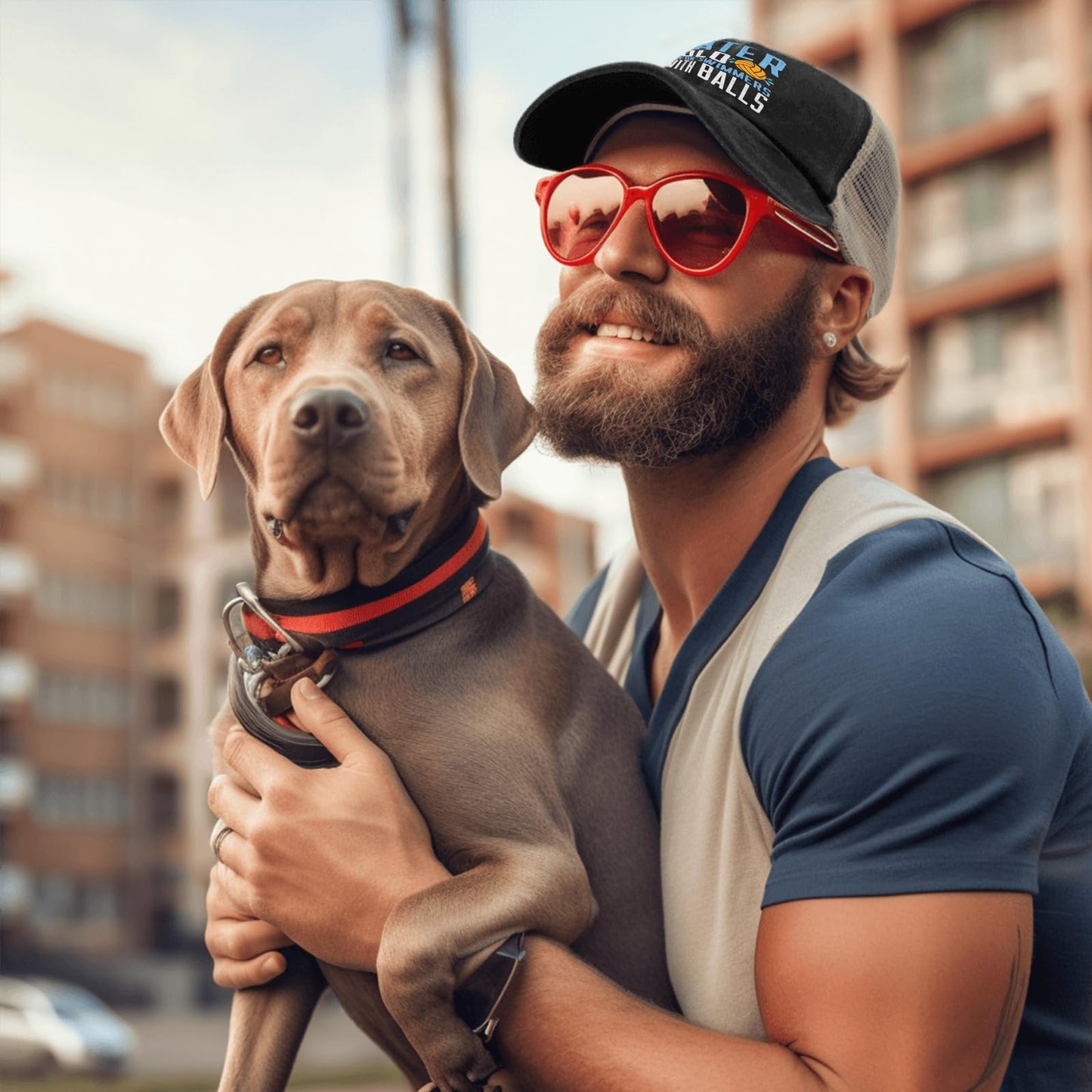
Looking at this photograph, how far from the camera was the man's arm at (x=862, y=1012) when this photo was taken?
2076mm

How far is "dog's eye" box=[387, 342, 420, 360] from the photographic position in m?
2.99

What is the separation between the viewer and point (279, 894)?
2586mm

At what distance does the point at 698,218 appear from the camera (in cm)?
292

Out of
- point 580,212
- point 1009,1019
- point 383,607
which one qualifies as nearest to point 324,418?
point 383,607

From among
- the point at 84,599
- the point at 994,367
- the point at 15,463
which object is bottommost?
the point at 84,599

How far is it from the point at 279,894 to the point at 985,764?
1256 millimetres

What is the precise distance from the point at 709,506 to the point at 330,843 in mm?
1093

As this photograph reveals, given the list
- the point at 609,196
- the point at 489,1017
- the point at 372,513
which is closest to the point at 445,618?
the point at 372,513

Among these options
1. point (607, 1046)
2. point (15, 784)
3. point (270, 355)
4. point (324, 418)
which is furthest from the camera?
point (15, 784)

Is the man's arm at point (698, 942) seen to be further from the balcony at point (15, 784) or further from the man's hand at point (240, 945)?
the balcony at point (15, 784)

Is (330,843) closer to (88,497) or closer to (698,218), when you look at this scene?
(698,218)

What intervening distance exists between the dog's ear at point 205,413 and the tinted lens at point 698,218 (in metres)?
0.88

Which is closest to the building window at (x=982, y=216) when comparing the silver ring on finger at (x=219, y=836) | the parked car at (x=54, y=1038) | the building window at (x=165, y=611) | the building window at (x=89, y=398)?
the parked car at (x=54, y=1038)

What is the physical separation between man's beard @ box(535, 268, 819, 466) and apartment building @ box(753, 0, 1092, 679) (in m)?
25.4
